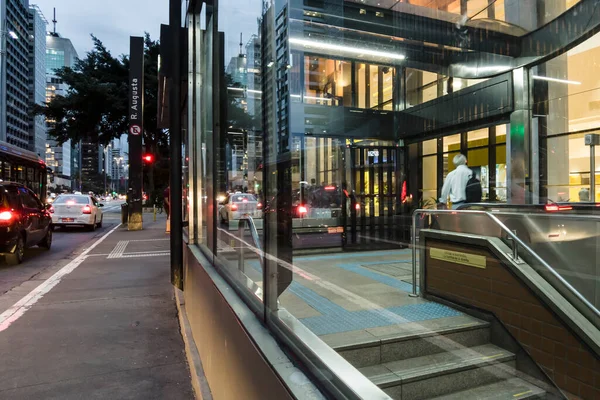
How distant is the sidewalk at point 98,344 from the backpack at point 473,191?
4.13 metres

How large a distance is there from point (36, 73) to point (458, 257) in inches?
6930

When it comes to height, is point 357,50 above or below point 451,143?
above

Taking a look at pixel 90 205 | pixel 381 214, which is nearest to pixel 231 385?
pixel 381 214

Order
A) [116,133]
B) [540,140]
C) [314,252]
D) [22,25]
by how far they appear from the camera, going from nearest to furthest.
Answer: [540,140] < [314,252] < [116,133] < [22,25]

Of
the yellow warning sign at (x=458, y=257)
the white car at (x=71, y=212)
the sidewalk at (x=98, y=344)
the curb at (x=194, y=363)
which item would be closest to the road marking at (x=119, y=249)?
the sidewalk at (x=98, y=344)

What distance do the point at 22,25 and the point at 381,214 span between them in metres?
161

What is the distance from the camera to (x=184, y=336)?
4727mm

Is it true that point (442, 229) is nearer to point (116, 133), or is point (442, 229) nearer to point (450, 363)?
point (450, 363)

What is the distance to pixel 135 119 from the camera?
1767cm

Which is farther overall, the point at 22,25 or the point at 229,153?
the point at 22,25

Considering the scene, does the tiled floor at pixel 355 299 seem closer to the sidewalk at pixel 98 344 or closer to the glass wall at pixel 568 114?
the sidewalk at pixel 98 344

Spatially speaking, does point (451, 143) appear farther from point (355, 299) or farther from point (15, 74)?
point (15, 74)

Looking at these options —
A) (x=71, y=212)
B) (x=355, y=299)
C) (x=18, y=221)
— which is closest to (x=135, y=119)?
(x=71, y=212)

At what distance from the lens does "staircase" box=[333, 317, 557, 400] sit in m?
2.52
